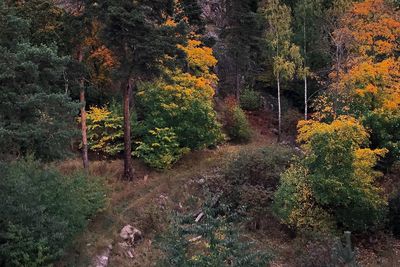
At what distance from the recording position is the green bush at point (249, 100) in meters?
38.7

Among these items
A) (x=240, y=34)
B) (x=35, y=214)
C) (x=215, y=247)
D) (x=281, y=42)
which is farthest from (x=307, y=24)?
(x=215, y=247)

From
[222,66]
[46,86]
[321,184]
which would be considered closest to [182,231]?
[321,184]

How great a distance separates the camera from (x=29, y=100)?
17.0 m

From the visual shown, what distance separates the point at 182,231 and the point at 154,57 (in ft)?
43.0

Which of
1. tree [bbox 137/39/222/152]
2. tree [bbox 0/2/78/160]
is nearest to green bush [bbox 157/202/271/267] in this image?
tree [bbox 0/2/78/160]

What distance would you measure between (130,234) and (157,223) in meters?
1.54

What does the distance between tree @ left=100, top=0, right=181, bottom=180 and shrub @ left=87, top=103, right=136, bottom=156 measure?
13.9 feet

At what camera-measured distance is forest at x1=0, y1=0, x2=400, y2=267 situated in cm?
1546

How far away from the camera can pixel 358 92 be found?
23719 mm

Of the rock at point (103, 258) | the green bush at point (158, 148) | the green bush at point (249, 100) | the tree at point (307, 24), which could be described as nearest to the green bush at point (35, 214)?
the rock at point (103, 258)

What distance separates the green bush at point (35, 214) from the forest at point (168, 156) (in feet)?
0.17

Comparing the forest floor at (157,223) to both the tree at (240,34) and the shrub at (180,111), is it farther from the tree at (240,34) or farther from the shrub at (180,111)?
the tree at (240,34)

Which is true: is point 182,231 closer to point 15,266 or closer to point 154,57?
point 15,266

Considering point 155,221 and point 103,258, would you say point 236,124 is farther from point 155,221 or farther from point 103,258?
point 103,258
